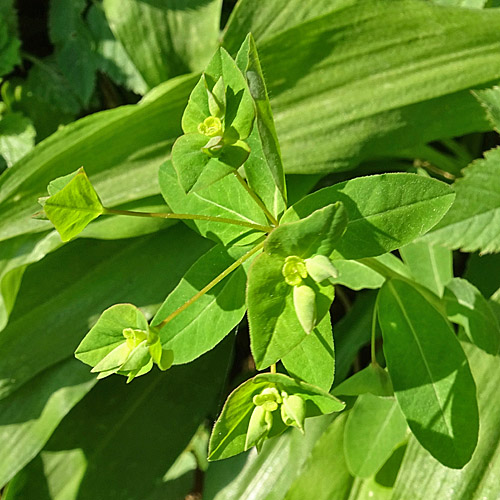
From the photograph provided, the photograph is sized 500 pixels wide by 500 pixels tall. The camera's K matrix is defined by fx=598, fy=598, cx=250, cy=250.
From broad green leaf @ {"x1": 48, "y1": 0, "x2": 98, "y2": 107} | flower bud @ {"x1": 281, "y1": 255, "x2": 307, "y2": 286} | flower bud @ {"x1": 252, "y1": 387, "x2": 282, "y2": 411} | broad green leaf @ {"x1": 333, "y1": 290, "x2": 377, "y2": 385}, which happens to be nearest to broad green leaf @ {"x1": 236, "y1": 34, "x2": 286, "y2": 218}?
flower bud @ {"x1": 281, "y1": 255, "x2": 307, "y2": 286}

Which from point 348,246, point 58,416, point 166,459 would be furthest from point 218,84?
point 166,459

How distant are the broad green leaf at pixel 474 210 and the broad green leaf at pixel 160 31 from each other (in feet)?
1.88

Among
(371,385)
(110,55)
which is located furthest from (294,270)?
(110,55)

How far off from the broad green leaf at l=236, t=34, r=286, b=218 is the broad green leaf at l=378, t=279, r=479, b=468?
0.74 feet

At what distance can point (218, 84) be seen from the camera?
2.01 feet

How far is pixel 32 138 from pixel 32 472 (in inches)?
28.3

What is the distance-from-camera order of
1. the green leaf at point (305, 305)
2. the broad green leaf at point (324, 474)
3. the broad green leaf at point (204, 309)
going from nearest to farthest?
the green leaf at point (305, 305) → the broad green leaf at point (204, 309) → the broad green leaf at point (324, 474)

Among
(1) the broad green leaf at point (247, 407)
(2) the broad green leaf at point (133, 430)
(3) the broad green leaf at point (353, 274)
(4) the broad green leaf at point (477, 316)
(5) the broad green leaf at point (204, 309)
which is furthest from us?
(2) the broad green leaf at point (133, 430)

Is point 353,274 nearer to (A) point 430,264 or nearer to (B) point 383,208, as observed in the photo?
(A) point 430,264

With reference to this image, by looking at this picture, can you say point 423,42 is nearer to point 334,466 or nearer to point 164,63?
point 164,63

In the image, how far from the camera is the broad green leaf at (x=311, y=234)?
0.56 m

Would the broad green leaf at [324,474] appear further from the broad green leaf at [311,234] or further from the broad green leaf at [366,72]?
the broad green leaf at [311,234]

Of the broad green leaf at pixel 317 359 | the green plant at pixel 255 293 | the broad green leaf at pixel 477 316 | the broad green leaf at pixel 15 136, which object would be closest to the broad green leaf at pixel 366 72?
the green plant at pixel 255 293

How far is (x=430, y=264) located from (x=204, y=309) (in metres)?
0.51
